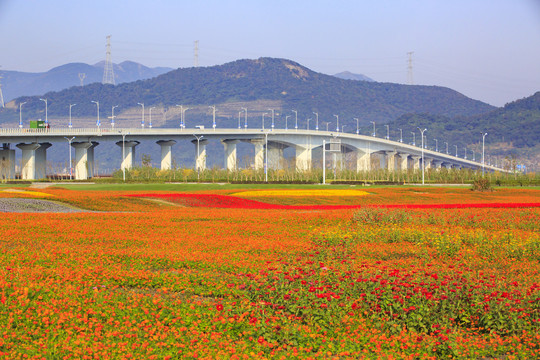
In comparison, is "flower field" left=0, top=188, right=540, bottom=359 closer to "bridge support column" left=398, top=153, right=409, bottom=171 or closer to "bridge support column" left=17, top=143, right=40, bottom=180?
"bridge support column" left=17, top=143, right=40, bottom=180

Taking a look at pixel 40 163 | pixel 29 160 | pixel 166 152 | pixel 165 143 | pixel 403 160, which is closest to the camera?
pixel 29 160

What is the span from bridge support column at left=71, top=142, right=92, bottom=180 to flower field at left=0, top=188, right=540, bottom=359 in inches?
3674

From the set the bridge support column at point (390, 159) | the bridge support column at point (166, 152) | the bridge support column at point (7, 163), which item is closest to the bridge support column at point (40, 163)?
the bridge support column at point (7, 163)

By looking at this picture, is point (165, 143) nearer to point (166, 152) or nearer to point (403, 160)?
point (166, 152)

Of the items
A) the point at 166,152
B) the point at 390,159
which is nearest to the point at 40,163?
the point at 166,152

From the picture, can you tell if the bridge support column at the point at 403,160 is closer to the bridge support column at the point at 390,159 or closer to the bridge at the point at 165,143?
the bridge support column at the point at 390,159

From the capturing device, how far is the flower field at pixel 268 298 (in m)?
9.98

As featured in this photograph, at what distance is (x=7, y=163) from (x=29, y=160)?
4144mm

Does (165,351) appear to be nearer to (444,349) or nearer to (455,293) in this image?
(444,349)

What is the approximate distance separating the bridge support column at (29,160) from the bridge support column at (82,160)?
22.0ft

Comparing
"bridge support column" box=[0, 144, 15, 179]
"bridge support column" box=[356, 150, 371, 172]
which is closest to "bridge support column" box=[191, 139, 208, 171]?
"bridge support column" box=[0, 144, 15, 179]

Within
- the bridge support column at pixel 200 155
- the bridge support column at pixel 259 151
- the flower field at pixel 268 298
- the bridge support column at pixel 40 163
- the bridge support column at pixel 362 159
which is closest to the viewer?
the flower field at pixel 268 298

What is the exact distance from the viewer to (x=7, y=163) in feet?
349

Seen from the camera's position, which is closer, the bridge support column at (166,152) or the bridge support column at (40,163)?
the bridge support column at (40,163)
